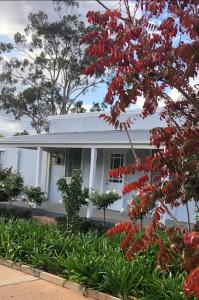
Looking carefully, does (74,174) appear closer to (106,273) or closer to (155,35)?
(106,273)

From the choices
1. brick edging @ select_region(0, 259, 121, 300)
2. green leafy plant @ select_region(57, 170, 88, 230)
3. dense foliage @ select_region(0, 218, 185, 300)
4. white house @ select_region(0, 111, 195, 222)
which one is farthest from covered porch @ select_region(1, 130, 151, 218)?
brick edging @ select_region(0, 259, 121, 300)

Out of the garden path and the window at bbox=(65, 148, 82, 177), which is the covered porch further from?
the garden path

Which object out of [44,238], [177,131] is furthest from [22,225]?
[177,131]

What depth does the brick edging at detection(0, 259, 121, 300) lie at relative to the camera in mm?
7543

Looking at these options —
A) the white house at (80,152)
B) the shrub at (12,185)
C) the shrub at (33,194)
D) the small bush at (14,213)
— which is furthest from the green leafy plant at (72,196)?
the shrub at (12,185)

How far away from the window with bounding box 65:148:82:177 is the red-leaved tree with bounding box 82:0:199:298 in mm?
18911

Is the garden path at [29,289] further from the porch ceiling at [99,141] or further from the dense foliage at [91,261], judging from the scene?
the porch ceiling at [99,141]

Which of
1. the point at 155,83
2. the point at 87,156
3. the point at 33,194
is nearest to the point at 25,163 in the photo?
the point at 87,156

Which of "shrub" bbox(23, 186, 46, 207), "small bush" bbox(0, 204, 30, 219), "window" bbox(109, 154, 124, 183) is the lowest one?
"small bush" bbox(0, 204, 30, 219)

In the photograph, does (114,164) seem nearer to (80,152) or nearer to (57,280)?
(80,152)

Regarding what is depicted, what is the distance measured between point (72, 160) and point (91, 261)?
15.6 metres

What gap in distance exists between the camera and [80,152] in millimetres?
23203

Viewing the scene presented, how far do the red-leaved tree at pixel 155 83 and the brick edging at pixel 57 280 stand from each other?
3.48 metres

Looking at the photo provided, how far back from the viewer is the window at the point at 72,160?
76.4ft
